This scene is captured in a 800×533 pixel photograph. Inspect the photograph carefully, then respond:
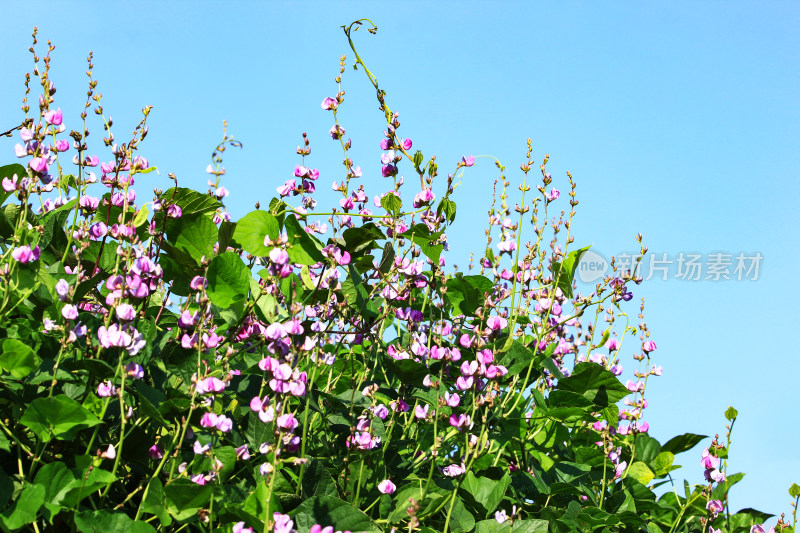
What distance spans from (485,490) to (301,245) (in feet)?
3.32

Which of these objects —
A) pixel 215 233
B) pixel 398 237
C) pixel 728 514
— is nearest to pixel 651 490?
pixel 728 514

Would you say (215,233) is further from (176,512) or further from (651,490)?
(651,490)

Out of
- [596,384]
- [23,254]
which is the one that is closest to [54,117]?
[23,254]

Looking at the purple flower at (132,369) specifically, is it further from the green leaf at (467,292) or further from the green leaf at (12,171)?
the green leaf at (467,292)

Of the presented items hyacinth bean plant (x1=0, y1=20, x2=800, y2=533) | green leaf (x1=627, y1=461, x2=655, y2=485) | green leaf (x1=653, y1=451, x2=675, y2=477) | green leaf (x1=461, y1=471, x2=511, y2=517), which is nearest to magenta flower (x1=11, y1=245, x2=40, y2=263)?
hyacinth bean plant (x1=0, y1=20, x2=800, y2=533)


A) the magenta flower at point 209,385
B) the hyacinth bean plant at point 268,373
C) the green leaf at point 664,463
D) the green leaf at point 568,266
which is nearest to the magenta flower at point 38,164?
the hyacinth bean plant at point 268,373

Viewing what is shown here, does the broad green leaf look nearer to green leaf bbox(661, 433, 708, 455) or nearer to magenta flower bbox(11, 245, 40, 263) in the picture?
magenta flower bbox(11, 245, 40, 263)

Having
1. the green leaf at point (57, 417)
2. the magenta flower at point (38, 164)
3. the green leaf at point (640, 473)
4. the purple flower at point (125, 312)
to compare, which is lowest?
the green leaf at point (57, 417)

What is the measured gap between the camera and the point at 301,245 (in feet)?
7.99

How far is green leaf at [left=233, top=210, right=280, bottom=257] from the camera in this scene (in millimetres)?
2287

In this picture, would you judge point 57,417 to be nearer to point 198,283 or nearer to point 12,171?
point 198,283

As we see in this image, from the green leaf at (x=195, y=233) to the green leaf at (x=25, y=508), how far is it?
879 mm

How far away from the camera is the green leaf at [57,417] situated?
71.6 inches

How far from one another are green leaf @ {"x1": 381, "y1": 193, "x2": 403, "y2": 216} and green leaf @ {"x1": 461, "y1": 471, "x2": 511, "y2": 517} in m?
0.95
